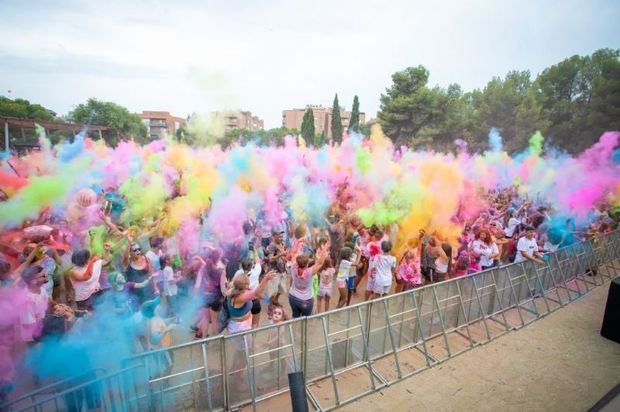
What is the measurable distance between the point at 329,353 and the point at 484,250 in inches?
168

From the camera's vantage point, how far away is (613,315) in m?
5.80

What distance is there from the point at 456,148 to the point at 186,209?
2881 centimetres

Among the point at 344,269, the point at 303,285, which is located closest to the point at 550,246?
the point at 344,269

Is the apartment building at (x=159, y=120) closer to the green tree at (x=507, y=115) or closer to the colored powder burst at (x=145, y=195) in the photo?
the green tree at (x=507, y=115)

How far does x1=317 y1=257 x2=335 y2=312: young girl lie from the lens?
5.79 meters

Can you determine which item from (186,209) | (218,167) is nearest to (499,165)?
(218,167)

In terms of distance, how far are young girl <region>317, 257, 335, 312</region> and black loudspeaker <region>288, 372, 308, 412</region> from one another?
329cm

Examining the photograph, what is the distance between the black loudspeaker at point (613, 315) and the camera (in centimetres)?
570

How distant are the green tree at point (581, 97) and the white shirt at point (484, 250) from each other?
2443cm

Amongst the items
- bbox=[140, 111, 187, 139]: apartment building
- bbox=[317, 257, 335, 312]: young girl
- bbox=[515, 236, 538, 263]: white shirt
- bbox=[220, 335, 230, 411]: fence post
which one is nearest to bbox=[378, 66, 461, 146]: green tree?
bbox=[515, 236, 538, 263]: white shirt

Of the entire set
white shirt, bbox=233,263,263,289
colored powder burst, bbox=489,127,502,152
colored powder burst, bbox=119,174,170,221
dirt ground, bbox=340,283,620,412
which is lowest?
dirt ground, bbox=340,283,620,412

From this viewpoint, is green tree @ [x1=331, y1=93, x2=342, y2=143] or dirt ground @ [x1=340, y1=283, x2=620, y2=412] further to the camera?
green tree @ [x1=331, y1=93, x2=342, y2=143]

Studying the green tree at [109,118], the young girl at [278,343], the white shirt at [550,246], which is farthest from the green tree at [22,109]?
the white shirt at [550,246]

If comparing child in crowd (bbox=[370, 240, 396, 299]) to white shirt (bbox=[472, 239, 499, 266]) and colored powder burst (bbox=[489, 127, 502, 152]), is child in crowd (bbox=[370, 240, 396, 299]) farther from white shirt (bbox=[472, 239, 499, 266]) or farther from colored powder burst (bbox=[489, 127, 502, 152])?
colored powder burst (bbox=[489, 127, 502, 152])
